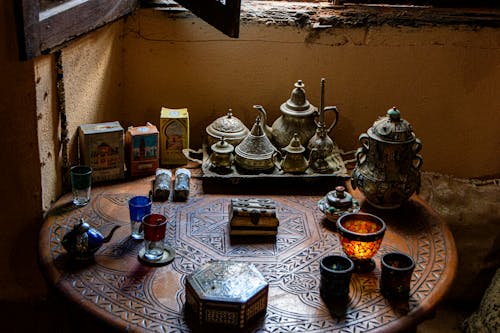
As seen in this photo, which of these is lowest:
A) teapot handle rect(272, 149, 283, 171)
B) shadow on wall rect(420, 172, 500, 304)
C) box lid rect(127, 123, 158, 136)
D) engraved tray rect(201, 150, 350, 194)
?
shadow on wall rect(420, 172, 500, 304)

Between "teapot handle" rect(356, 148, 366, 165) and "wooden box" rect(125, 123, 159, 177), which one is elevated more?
"teapot handle" rect(356, 148, 366, 165)

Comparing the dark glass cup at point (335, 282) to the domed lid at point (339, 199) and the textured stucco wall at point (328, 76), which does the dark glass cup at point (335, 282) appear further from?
the textured stucco wall at point (328, 76)

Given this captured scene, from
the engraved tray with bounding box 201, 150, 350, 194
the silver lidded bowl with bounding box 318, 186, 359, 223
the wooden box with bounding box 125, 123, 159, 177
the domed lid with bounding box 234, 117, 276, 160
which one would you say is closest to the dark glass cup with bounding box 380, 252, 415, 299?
the silver lidded bowl with bounding box 318, 186, 359, 223

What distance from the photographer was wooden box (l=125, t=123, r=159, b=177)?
8.10ft

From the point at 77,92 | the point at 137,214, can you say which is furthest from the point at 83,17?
the point at 137,214

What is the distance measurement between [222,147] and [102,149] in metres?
0.44

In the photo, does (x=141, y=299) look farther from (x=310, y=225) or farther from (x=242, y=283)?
(x=310, y=225)

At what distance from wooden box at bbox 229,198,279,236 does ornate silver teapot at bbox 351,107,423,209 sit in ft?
1.23

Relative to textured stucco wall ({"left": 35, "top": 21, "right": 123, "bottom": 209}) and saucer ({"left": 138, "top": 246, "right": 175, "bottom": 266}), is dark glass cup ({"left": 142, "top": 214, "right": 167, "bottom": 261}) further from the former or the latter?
textured stucco wall ({"left": 35, "top": 21, "right": 123, "bottom": 209})

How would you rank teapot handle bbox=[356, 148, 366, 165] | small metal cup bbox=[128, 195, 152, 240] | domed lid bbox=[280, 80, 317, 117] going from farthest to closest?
1. domed lid bbox=[280, 80, 317, 117]
2. teapot handle bbox=[356, 148, 366, 165]
3. small metal cup bbox=[128, 195, 152, 240]

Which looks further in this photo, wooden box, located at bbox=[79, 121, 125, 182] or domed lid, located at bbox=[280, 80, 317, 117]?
domed lid, located at bbox=[280, 80, 317, 117]

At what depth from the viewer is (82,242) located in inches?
77.4

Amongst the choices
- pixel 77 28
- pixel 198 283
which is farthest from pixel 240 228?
pixel 77 28

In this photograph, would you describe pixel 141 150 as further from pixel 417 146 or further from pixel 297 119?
pixel 417 146
